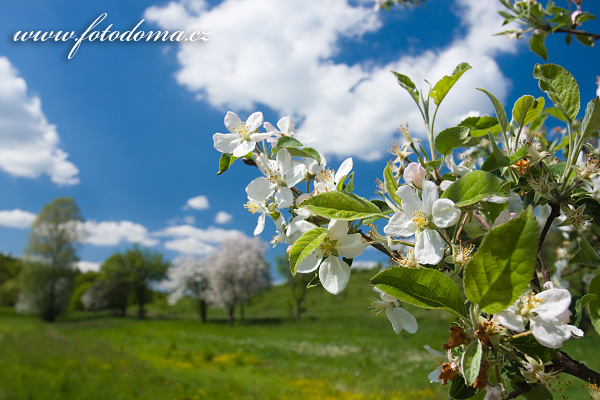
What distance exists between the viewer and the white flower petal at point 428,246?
59cm

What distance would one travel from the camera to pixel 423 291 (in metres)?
0.53

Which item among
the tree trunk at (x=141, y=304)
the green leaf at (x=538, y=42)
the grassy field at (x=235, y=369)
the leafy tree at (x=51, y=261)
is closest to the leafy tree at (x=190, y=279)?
the tree trunk at (x=141, y=304)

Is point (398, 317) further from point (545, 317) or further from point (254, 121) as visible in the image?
point (254, 121)

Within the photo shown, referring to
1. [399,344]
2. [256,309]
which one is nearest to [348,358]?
[399,344]

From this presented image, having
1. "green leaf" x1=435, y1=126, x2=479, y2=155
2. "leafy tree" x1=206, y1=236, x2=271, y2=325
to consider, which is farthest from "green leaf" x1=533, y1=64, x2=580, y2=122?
"leafy tree" x1=206, y1=236, x2=271, y2=325

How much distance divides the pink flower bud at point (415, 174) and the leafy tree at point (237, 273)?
84.8 feet

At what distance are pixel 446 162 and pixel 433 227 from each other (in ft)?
0.87

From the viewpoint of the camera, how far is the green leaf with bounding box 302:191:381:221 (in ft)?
1.94

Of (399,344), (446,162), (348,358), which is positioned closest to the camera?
(446,162)

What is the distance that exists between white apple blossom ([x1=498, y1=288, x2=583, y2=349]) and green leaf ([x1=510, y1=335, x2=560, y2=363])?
5 centimetres

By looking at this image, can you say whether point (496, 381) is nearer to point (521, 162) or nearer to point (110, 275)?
point (521, 162)

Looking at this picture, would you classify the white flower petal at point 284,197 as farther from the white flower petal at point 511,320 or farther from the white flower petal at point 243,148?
the white flower petal at point 511,320

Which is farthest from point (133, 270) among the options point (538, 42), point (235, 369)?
point (538, 42)

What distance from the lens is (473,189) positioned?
1.90 ft
